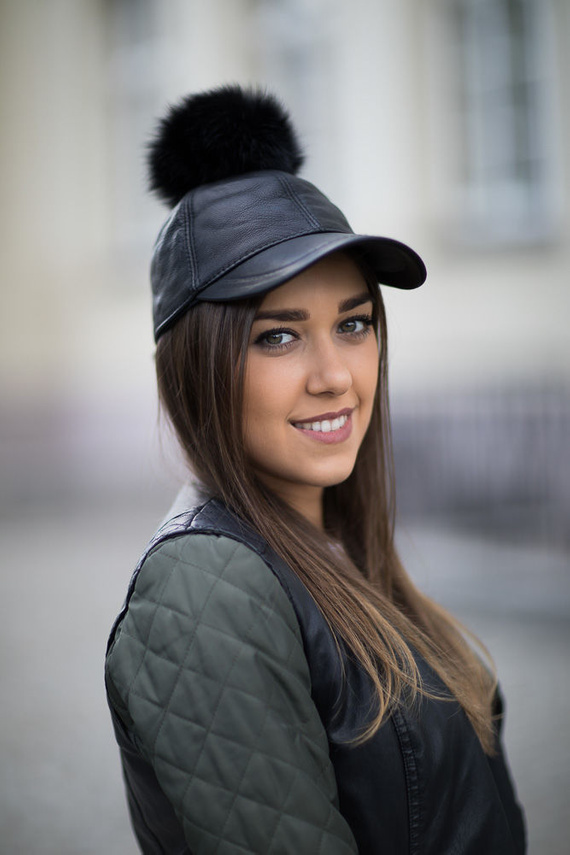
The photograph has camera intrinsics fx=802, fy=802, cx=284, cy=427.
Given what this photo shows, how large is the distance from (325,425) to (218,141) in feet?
2.05

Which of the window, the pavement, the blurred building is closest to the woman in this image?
the pavement

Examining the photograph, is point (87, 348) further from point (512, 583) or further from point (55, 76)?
point (512, 583)

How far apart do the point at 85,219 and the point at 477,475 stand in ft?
23.0

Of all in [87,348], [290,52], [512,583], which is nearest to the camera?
[512,583]

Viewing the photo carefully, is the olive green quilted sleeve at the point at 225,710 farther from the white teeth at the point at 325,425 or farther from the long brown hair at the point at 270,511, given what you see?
the white teeth at the point at 325,425

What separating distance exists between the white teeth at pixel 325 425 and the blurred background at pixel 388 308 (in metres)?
2.55

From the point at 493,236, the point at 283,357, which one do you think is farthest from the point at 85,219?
the point at 283,357

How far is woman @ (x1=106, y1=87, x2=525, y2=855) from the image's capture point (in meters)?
1.23

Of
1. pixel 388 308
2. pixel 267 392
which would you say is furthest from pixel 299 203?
pixel 388 308

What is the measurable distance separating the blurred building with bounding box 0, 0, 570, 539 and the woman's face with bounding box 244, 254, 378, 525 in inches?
206

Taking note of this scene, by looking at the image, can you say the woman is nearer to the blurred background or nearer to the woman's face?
the woman's face

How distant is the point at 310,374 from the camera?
1.58m

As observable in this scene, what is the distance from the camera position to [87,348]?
36.9 ft

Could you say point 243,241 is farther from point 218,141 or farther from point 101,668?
point 101,668
